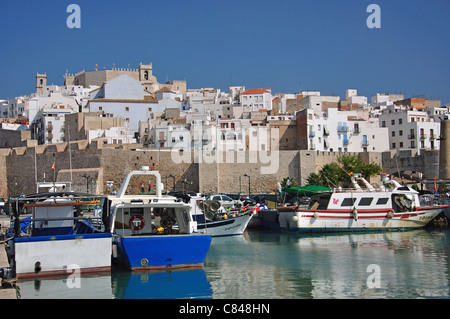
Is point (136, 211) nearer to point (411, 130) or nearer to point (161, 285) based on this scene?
point (161, 285)

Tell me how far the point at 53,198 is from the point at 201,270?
449 centimetres

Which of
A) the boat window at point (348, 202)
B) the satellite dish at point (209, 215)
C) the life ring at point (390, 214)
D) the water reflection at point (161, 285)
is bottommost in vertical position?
the water reflection at point (161, 285)

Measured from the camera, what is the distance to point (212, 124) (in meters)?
50.9

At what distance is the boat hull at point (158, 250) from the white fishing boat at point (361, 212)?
38.6 ft

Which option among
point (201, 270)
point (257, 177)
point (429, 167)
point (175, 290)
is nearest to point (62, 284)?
point (175, 290)

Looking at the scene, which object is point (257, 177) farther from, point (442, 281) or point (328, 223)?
point (442, 281)

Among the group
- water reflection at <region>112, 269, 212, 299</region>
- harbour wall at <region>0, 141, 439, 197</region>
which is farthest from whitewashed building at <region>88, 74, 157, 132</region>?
water reflection at <region>112, 269, 212, 299</region>

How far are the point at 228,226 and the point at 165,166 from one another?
761 inches

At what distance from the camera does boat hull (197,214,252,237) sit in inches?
952

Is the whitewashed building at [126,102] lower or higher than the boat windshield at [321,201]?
higher

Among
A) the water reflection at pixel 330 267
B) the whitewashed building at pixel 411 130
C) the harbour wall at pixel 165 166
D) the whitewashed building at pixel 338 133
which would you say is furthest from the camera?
the whitewashed building at pixel 411 130

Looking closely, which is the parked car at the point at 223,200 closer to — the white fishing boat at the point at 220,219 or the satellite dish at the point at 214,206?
the white fishing boat at the point at 220,219

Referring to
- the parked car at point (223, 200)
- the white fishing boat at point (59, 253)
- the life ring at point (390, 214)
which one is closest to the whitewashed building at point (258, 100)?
the parked car at point (223, 200)

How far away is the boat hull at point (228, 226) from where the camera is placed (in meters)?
24.2
